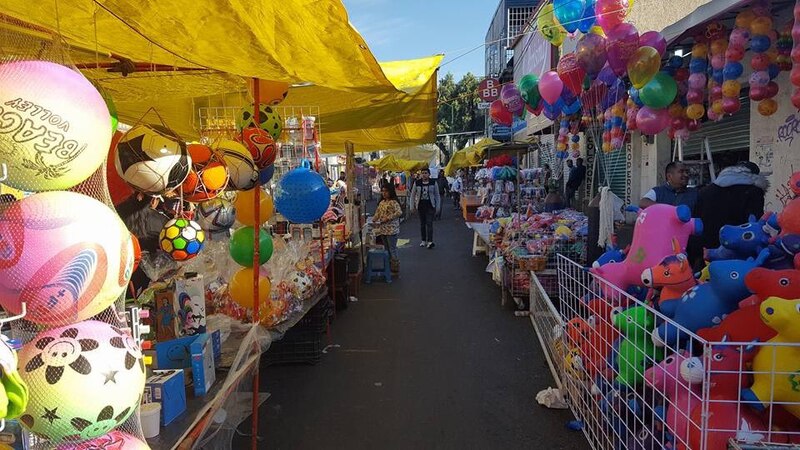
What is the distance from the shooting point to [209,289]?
4828mm

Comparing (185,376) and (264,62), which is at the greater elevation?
(264,62)

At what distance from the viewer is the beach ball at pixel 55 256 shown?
145cm

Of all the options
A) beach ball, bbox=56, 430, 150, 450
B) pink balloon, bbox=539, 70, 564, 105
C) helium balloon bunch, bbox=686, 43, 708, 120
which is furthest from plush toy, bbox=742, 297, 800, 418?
pink balloon, bbox=539, 70, 564, 105

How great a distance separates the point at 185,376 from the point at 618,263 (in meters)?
2.60

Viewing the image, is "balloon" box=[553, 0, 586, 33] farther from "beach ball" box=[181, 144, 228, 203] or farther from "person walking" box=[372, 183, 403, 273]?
"beach ball" box=[181, 144, 228, 203]

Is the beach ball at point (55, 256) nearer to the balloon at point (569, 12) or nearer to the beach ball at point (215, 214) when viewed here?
the beach ball at point (215, 214)

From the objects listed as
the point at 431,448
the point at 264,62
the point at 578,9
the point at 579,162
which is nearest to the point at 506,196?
the point at 579,162

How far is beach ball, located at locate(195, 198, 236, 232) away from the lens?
4.56 meters

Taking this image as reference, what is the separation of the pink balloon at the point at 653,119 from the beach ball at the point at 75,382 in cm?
572

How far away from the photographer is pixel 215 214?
4.59m

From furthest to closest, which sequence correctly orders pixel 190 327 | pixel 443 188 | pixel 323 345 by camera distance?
pixel 443 188
pixel 323 345
pixel 190 327

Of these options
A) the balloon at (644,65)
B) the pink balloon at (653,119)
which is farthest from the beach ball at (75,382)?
the pink balloon at (653,119)

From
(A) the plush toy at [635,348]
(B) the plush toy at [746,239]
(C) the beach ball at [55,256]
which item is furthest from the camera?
(B) the plush toy at [746,239]

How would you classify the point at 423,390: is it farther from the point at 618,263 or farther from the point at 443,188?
the point at 443,188
